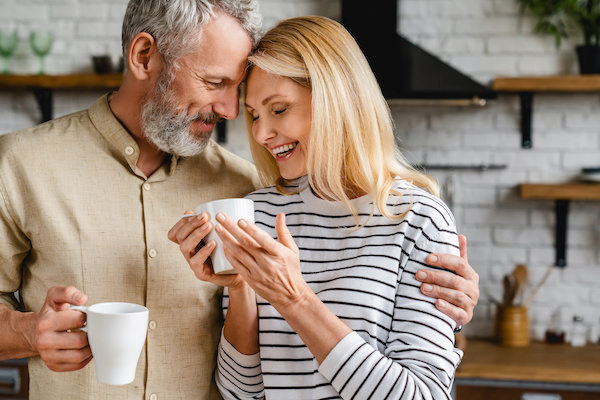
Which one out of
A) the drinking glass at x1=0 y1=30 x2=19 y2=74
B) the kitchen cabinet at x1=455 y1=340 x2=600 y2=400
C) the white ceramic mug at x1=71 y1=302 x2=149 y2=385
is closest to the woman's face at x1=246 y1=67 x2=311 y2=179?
the white ceramic mug at x1=71 y1=302 x2=149 y2=385

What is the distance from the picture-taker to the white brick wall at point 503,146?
2.79m

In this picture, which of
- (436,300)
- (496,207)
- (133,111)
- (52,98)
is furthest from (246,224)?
(52,98)

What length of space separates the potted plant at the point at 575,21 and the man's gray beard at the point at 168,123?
6.73 ft

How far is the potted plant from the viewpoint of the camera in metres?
2.62

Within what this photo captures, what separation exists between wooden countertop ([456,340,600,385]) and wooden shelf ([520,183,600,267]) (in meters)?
0.44

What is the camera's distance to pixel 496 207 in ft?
9.33

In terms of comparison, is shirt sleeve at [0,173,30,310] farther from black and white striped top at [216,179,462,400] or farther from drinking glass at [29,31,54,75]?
drinking glass at [29,31,54,75]

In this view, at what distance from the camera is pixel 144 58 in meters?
1.27

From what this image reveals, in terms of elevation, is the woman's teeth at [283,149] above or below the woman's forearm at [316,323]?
above

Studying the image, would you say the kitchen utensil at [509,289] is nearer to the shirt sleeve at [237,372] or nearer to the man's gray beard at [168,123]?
the shirt sleeve at [237,372]

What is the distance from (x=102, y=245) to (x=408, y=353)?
0.64 meters

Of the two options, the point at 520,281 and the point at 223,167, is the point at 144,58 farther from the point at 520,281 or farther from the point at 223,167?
the point at 520,281

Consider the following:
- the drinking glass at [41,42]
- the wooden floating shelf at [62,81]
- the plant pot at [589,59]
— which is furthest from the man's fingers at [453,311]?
the drinking glass at [41,42]

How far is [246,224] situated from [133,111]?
497 millimetres
